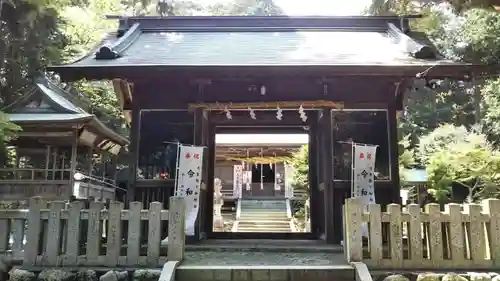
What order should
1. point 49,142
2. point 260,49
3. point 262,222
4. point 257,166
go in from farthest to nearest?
point 257,166 < point 262,222 < point 49,142 < point 260,49

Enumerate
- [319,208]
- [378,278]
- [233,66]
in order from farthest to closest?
1. [319,208]
2. [233,66]
3. [378,278]

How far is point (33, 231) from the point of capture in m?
5.58

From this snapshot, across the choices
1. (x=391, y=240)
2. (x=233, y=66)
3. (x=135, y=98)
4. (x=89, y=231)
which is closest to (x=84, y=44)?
(x=135, y=98)

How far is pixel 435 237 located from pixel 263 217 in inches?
557

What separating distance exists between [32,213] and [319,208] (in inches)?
220

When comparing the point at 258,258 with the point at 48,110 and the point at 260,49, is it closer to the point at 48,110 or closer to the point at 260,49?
the point at 260,49

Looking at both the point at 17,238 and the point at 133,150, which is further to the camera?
the point at 133,150

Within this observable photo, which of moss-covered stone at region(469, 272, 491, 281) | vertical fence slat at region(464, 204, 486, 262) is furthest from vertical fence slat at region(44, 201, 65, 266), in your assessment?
vertical fence slat at region(464, 204, 486, 262)

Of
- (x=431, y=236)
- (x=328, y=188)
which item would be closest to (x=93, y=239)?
(x=328, y=188)

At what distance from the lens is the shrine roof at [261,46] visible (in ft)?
24.2

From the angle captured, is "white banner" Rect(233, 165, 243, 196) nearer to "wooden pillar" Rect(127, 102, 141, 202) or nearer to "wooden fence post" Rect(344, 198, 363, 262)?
"wooden pillar" Rect(127, 102, 141, 202)

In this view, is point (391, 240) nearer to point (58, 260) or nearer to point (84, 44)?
point (58, 260)

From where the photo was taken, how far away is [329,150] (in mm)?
7895

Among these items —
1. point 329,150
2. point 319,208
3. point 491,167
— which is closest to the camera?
point 329,150
